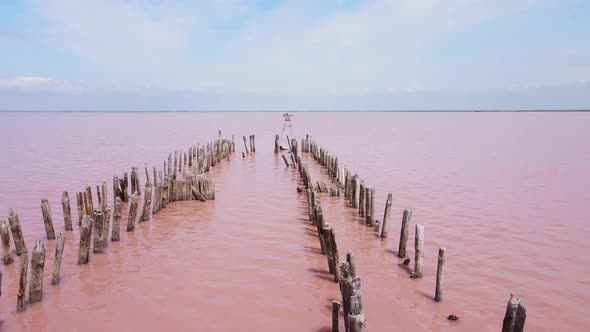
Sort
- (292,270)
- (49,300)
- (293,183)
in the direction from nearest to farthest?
1. (49,300)
2. (292,270)
3. (293,183)

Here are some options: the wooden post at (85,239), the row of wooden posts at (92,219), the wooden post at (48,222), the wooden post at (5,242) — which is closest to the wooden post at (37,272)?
the row of wooden posts at (92,219)

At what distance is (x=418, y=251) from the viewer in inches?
311

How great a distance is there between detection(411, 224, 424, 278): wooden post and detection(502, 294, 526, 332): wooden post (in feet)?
9.95

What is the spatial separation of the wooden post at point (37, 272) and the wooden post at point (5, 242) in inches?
61.2

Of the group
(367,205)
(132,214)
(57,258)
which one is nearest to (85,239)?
(57,258)

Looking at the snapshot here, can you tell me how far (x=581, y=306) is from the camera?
7.02 meters

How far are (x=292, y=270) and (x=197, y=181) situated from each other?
22.3 ft

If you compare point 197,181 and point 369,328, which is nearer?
point 369,328

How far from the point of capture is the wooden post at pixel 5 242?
7.75 m

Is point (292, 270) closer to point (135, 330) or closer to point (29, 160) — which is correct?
point (135, 330)

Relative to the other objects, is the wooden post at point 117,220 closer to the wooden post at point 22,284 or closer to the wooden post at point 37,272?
the wooden post at point 37,272

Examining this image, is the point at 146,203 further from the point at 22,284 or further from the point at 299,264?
the point at 22,284

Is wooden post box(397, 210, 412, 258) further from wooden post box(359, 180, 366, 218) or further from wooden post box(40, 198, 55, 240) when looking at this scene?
wooden post box(40, 198, 55, 240)

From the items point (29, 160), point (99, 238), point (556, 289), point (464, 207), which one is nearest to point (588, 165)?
point (464, 207)
